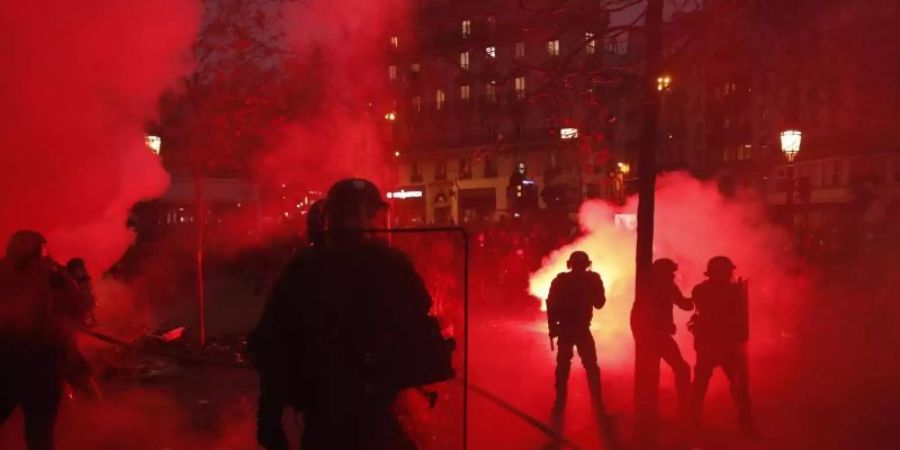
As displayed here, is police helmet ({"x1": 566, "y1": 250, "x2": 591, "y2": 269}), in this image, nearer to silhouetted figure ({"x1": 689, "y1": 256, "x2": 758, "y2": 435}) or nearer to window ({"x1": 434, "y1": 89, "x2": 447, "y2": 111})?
silhouetted figure ({"x1": 689, "y1": 256, "x2": 758, "y2": 435})

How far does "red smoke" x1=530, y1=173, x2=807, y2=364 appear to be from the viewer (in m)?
11.0

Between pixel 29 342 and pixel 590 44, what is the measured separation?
174 inches

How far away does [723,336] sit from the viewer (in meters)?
6.14

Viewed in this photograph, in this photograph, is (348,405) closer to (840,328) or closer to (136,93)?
(136,93)

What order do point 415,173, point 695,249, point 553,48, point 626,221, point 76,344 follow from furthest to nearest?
point 415,173
point 626,221
point 695,249
point 553,48
point 76,344

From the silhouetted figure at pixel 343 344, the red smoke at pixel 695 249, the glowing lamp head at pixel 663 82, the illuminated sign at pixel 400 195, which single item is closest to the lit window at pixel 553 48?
the glowing lamp head at pixel 663 82

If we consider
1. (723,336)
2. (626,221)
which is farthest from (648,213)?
(626,221)

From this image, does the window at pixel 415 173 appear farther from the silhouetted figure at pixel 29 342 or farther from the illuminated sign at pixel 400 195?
the silhouetted figure at pixel 29 342

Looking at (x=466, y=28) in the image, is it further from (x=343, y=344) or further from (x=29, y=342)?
(x=343, y=344)

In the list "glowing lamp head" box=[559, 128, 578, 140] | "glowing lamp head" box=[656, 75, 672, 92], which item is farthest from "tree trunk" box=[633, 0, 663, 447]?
"glowing lamp head" box=[559, 128, 578, 140]

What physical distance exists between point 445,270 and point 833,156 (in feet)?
88.6

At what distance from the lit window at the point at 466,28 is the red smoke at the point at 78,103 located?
7.09 ft

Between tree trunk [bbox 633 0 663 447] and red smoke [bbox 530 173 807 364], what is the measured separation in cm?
469

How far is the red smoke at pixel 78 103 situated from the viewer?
5102mm
